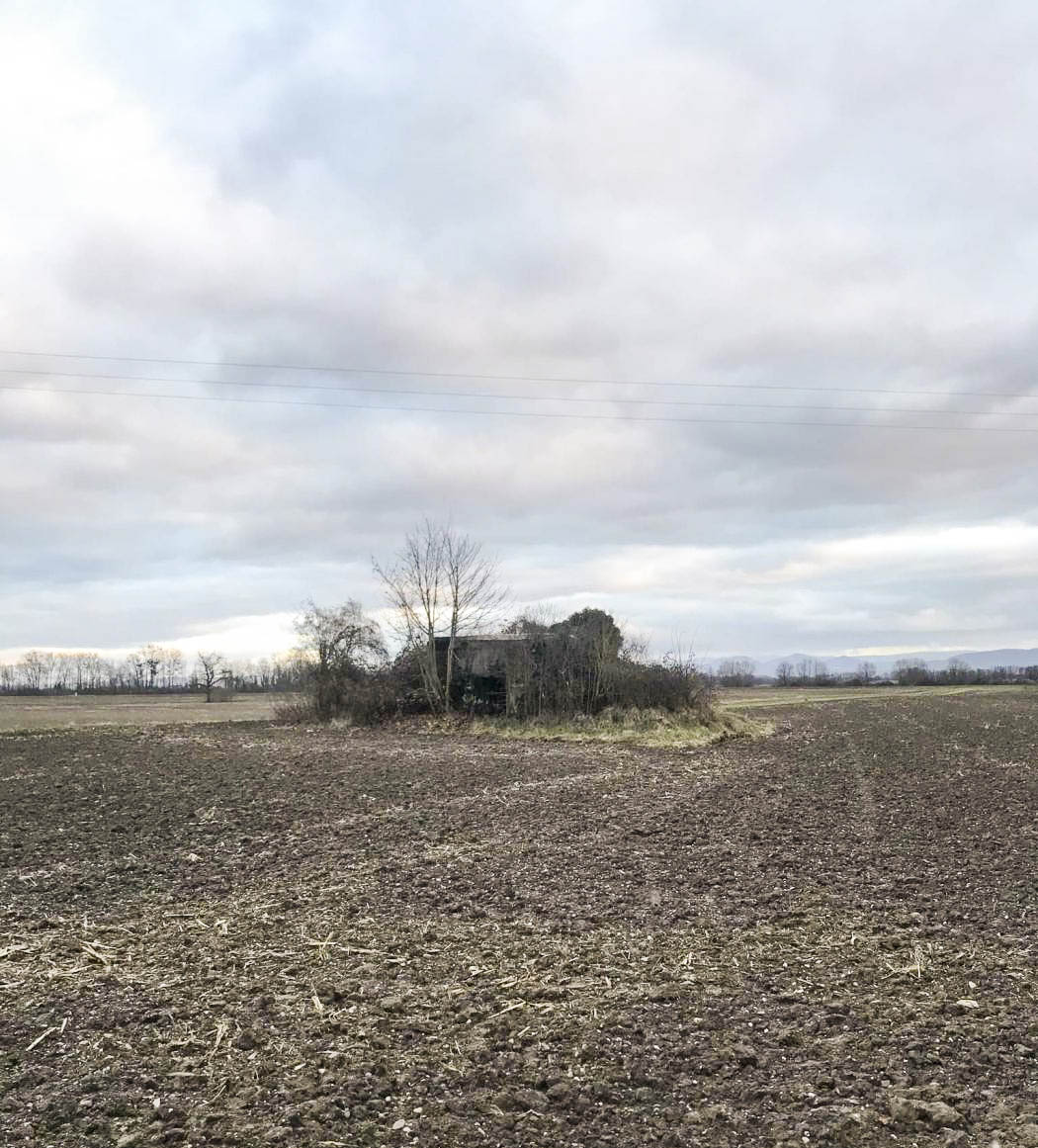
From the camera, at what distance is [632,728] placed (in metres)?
28.1

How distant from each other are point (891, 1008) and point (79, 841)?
9.36m

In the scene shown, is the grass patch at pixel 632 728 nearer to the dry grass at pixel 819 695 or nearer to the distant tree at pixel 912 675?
the dry grass at pixel 819 695

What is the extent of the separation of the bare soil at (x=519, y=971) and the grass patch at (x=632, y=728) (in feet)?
40.4

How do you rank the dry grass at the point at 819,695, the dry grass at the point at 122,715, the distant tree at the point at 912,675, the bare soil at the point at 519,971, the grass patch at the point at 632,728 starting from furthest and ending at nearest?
the distant tree at the point at 912,675 → the dry grass at the point at 819,695 → the dry grass at the point at 122,715 → the grass patch at the point at 632,728 → the bare soil at the point at 519,971

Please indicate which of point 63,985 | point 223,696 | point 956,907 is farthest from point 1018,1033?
point 223,696

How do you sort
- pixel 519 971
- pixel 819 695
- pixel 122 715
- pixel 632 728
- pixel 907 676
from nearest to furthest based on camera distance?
pixel 519 971 < pixel 632 728 < pixel 122 715 < pixel 819 695 < pixel 907 676

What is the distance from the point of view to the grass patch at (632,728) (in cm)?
2667

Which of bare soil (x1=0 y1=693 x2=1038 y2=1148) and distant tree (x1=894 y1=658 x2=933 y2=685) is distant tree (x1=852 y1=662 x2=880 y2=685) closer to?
distant tree (x1=894 y1=658 x2=933 y2=685)

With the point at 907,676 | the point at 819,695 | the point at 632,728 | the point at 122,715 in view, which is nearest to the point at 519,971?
the point at 632,728

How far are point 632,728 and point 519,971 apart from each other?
72.3ft

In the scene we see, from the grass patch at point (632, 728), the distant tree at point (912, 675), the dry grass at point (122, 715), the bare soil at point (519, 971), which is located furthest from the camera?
the distant tree at point (912, 675)

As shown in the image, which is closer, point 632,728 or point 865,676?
point 632,728

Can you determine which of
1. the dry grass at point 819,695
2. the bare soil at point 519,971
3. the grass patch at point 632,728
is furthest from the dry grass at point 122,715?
the dry grass at point 819,695

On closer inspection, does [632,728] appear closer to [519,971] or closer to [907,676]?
[519,971]
